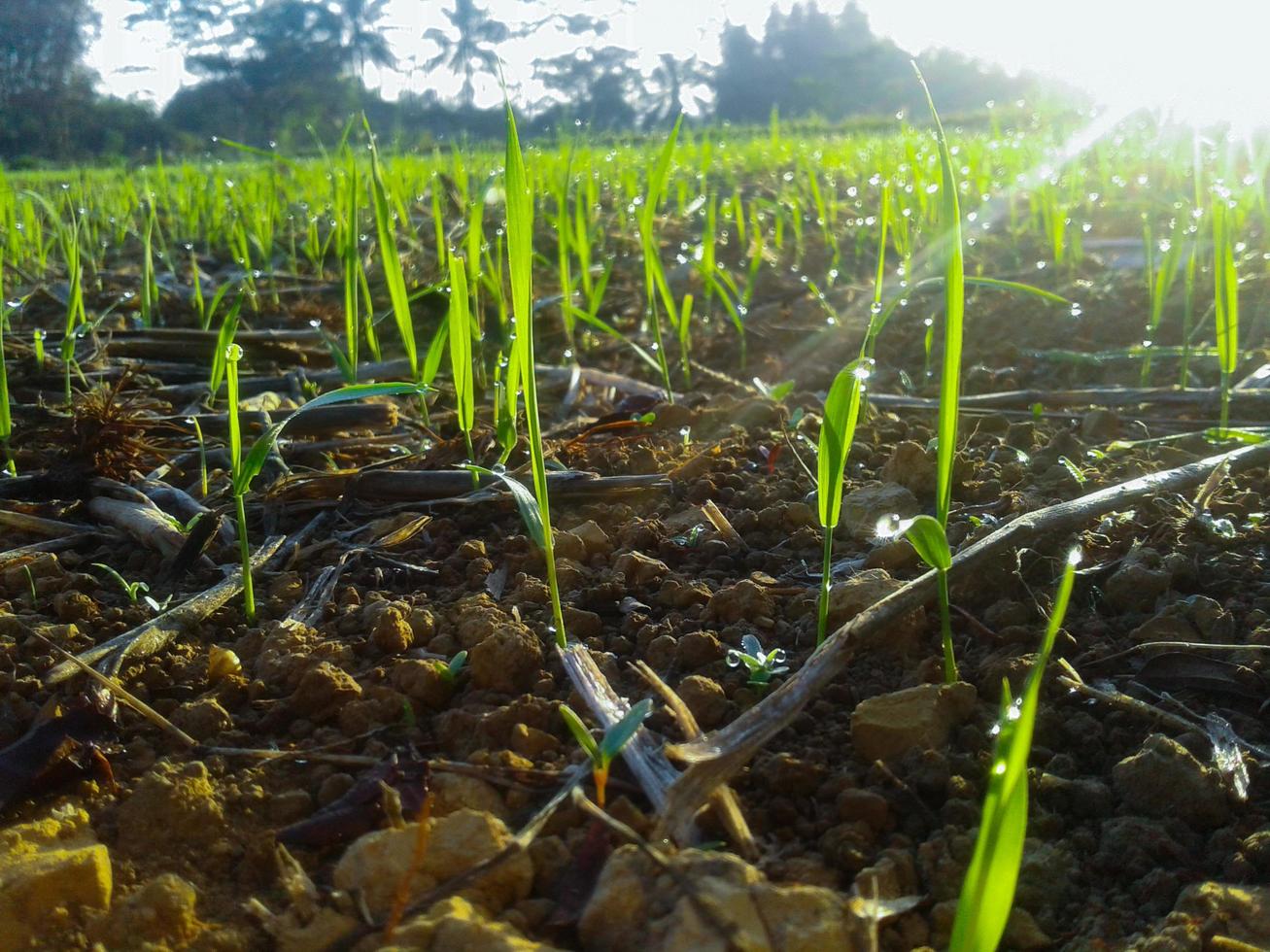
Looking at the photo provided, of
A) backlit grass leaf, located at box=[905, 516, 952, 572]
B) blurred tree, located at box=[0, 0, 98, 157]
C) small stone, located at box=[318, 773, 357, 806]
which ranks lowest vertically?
small stone, located at box=[318, 773, 357, 806]

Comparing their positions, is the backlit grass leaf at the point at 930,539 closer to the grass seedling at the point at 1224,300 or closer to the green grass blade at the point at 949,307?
the green grass blade at the point at 949,307

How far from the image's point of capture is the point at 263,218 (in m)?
3.20

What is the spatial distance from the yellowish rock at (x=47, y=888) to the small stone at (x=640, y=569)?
623mm

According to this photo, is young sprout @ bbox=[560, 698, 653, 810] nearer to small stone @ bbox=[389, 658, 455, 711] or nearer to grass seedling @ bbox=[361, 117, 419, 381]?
small stone @ bbox=[389, 658, 455, 711]

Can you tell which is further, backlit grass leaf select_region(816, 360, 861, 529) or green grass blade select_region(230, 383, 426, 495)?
green grass blade select_region(230, 383, 426, 495)

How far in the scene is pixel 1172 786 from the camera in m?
0.83

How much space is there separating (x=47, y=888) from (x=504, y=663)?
0.41 meters

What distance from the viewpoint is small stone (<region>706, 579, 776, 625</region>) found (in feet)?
3.65

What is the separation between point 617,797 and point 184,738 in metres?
0.42

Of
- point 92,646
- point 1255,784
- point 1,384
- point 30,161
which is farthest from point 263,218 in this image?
point 30,161

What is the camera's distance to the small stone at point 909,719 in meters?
0.88

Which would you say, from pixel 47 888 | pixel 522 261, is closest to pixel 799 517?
pixel 522 261

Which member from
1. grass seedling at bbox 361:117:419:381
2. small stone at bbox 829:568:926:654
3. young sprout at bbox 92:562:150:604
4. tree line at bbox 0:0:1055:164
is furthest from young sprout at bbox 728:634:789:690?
tree line at bbox 0:0:1055:164

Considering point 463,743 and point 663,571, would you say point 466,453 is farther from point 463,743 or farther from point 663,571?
point 463,743
